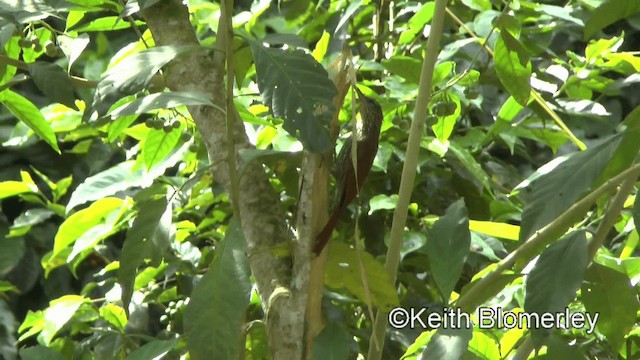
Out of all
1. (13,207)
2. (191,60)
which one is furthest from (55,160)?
(191,60)

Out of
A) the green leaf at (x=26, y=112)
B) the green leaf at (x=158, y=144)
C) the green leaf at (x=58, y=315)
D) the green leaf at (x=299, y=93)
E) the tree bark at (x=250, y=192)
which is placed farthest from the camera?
the green leaf at (x=58, y=315)

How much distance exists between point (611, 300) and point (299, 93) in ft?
0.87

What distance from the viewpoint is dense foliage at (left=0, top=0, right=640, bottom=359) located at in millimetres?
588

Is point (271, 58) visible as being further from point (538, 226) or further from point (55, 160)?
point (55, 160)

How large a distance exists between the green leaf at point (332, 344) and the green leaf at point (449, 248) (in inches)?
2.8

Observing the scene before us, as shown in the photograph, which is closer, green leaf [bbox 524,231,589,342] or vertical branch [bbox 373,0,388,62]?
green leaf [bbox 524,231,589,342]

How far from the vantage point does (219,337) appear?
573 mm

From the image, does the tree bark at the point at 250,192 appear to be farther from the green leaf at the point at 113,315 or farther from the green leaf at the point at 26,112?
the green leaf at the point at 113,315

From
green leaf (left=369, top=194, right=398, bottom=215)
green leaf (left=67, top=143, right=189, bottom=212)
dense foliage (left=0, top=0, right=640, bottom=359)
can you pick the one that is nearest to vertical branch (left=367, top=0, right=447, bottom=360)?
dense foliage (left=0, top=0, right=640, bottom=359)

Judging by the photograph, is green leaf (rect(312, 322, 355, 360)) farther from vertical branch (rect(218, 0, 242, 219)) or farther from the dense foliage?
vertical branch (rect(218, 0, 242, 219))

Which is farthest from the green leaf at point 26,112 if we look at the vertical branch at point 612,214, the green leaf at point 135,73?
the vertical branch at point 612,214

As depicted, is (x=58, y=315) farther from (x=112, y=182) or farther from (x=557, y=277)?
(x=557, y=277)

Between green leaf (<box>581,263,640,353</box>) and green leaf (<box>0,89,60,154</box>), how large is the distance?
0.43m

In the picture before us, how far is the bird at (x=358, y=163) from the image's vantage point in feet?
2.06
